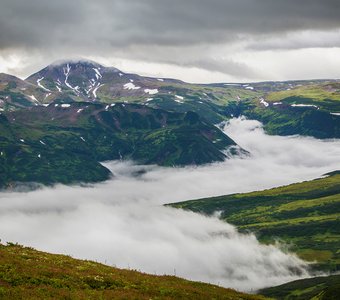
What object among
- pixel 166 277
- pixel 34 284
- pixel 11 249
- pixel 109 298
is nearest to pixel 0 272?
pixel 34 284

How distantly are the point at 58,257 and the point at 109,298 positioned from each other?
68.3 feet

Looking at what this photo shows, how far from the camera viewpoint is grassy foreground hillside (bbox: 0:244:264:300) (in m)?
44.9

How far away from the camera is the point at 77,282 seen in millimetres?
50500

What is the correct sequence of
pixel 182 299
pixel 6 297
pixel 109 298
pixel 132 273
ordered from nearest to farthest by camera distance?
pixel 6 297
pixel 109 298
pixel 182 299
pixel 132 273

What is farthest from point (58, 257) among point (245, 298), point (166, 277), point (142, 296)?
point (245, 298)

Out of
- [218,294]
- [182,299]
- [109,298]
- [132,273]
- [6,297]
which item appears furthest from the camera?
[132,273]

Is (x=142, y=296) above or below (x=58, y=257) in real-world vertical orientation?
below

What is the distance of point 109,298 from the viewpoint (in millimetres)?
45812

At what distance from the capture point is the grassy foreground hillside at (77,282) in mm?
44938

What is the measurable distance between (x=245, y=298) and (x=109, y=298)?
63.4 ft

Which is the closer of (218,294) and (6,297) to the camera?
(6,297)

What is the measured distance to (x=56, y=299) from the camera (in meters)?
42.3

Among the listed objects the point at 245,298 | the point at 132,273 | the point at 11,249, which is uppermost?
the point at 11,249

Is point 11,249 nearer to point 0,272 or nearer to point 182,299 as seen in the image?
point 0,272
